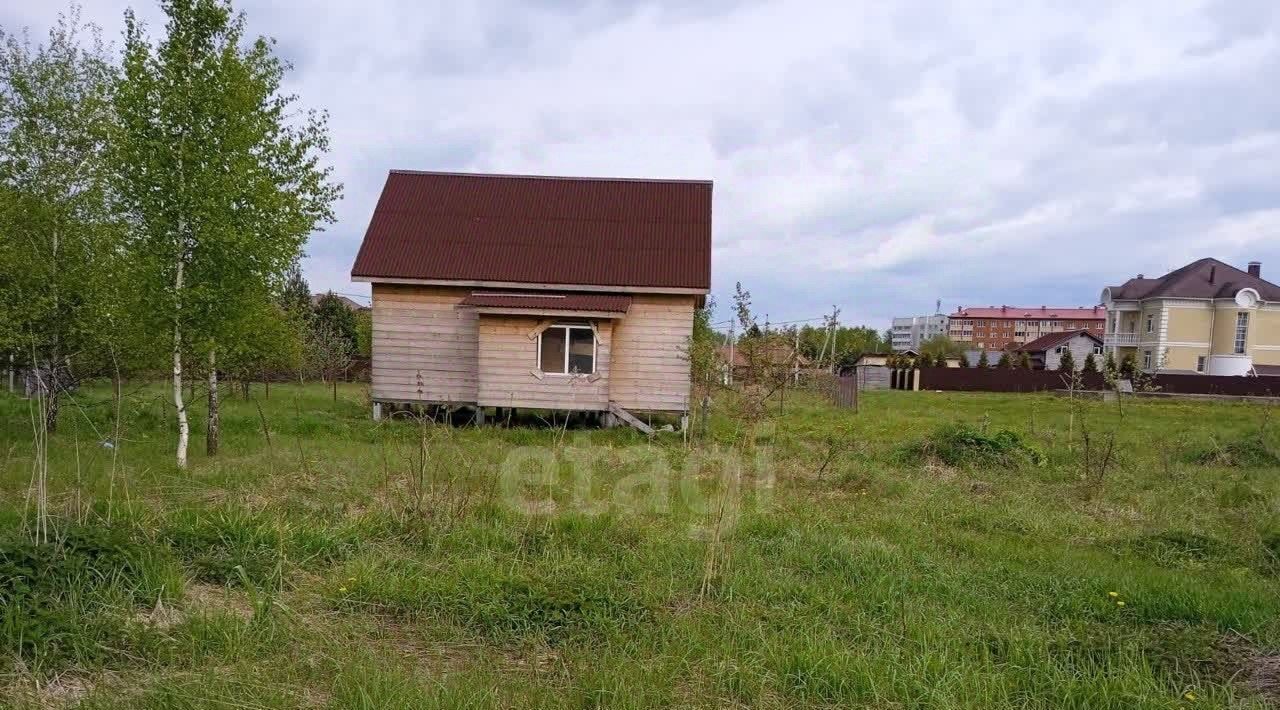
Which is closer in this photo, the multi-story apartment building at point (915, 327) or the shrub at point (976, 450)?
the shrub at point (976, 450)

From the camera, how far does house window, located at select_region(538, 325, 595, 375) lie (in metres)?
14.4

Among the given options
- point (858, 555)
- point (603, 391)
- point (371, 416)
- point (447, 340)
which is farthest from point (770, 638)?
point (371, 416)

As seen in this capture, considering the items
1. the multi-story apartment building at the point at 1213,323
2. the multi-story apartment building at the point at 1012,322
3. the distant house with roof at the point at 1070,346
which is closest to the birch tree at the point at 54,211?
the multi-story apartment building at the point at 1213,323

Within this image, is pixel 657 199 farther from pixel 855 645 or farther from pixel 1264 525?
pixel 855 645

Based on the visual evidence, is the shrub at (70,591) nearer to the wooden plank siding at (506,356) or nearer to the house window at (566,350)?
the wooden plank siding at (506,356)

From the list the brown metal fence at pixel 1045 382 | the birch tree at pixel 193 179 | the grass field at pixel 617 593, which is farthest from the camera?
the brown metal fence at pixel 1045 382

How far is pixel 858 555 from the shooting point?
210 inches

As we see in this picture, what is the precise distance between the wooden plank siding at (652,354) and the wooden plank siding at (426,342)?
121 inches

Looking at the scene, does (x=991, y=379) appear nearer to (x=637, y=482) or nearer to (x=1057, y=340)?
(x=1057, y=340)

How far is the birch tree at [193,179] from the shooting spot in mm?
8398

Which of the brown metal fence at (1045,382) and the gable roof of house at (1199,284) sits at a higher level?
the gable roof of house at (1199,284)

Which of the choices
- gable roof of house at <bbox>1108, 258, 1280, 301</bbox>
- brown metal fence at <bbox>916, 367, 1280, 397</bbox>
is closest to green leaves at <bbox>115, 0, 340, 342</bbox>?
brown metal fence at <bbox>916, 367, 1280, 397</bbox>

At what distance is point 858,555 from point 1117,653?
182cm

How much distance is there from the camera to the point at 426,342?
1484cm
